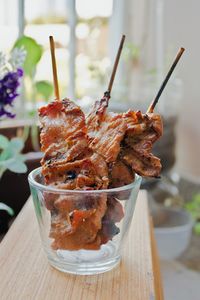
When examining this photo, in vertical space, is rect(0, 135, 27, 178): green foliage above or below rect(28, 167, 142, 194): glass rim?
below

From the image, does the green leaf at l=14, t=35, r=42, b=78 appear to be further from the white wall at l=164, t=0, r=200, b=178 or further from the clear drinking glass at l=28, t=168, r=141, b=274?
the white wall at l=164, t=0, r=200, b=178

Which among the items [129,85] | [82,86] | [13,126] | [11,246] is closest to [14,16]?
[82,86]

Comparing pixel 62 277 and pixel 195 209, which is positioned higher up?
pixel 62 277

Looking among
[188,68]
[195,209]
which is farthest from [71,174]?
[188,68]

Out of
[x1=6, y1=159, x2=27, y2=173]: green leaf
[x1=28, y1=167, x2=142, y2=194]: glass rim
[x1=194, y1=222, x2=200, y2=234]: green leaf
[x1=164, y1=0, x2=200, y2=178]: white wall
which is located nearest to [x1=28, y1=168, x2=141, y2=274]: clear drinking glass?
[x1=28, y1=167, x2=142, y2=194]: glass rim

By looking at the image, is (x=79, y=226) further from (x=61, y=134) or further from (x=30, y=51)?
(x=30, y=51)

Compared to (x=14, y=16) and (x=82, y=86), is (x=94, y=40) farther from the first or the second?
(x=14, y=16)

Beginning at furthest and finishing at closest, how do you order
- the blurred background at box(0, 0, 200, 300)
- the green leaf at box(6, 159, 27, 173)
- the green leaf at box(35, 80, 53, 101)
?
1. the blurred background at box(0, 0, 200, 300)
2. the green leaf at box(35, 80, 53, 101)
3. the green leaf at box(6, 159, 27, 173)

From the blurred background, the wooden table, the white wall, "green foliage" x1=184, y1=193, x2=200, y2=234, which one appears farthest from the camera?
the white wall
